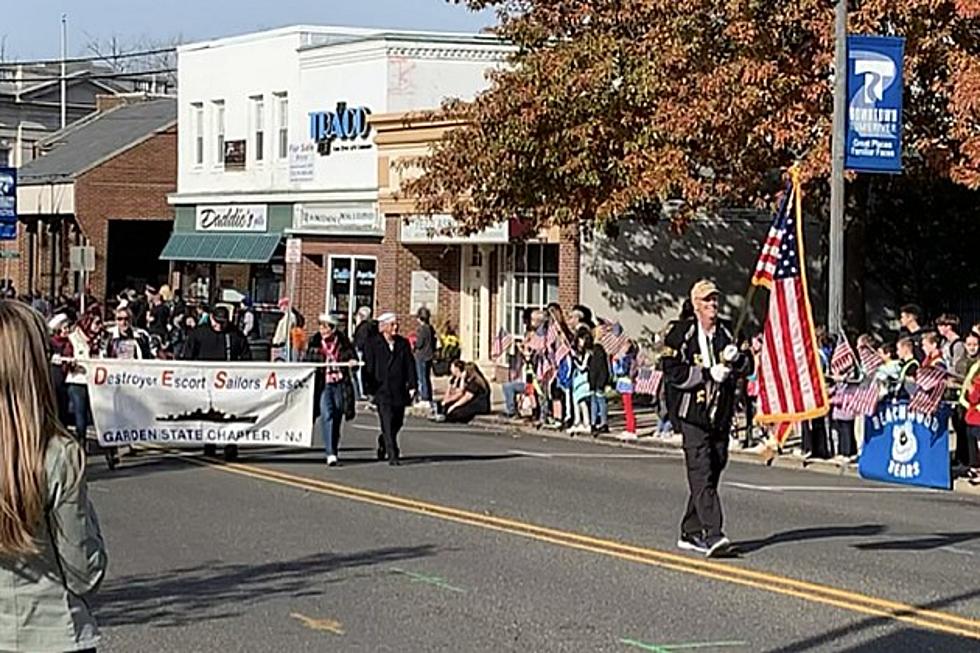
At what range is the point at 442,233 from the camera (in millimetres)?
35844

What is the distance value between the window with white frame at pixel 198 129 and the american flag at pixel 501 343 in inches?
579

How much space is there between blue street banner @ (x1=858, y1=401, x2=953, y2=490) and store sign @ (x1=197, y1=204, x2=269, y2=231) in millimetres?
26311

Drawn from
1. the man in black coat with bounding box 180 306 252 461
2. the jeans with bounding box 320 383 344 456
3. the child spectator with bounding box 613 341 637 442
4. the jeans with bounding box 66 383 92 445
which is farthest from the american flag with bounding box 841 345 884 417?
the jeans with bounding box 66 383 92 445

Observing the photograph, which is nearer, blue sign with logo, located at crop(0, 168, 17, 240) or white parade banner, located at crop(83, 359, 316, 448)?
white parade banner, located at crop(83, 359, 316, 448)

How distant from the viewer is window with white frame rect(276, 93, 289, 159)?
43.2 meters

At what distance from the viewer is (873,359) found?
2056 cm

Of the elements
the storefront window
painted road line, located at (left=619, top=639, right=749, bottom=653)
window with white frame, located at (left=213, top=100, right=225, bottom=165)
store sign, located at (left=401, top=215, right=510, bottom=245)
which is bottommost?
painted road line, located at (left=619, top=639, right=749, bottom=653)

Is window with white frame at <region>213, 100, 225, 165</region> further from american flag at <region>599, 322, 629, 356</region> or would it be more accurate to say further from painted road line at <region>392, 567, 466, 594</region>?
painted road line at <region>392, 567, 466, 594</region>

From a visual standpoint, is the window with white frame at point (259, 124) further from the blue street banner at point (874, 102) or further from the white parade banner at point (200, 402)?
the white parade banner at point (200, 402)

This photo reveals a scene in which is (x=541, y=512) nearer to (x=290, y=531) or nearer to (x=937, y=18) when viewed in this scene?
(x=290, y=531)

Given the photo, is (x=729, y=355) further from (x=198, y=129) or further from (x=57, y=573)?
(x=198, y=129)

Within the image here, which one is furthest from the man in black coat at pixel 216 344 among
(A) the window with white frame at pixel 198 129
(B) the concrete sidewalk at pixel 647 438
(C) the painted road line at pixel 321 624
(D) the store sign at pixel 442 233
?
(A) the window with white frame at pixel 198 129

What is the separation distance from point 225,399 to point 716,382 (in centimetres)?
868

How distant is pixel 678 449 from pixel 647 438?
3.52ft
